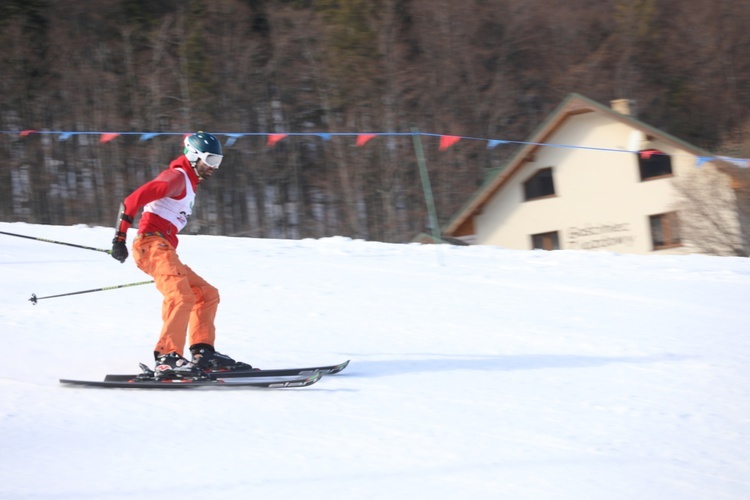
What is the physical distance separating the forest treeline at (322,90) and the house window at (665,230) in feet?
21.5

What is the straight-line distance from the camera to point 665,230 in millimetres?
26766

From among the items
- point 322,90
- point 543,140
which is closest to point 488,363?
point 543,140

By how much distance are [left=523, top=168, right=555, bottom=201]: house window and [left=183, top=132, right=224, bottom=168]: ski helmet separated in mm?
23216

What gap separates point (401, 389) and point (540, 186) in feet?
78.2

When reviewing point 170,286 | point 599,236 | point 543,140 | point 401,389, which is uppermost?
point 543,140

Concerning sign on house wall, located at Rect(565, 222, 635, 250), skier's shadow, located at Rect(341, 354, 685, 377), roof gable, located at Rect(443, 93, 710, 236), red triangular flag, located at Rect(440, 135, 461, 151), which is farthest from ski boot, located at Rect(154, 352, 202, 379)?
sign on house wall, located at Rect(565, 222, 635, 250)

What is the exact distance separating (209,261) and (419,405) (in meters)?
4.77

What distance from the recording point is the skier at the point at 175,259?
5152mm

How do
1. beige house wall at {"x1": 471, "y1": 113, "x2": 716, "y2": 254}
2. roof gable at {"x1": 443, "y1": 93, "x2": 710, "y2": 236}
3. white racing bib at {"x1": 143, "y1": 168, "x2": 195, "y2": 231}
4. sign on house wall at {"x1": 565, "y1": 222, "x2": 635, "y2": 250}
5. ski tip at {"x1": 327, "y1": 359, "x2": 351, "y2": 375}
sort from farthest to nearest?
sign on house wall at {"x1": 565, "y1": 222, "x2": 635, "y2": 250}, beige house wall at {"x1": 471, "y1": 113, "x2": 716, "y2": 254}, roof gable at {"x1": 443, "y1": 93, "x2": 710, "y2": 236}, ski tip at {"x1": 327, "y1": 359, "x2": 351, "y2": 375}, white racing bib at {"x1": 143, "y1": 168, "x2": 195, "y2": 231}

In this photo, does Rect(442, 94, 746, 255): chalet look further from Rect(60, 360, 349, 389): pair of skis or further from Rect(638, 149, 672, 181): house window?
Rect(60, 360, 349, 389): pair of skis

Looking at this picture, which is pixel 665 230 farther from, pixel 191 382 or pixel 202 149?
pixel 191 382

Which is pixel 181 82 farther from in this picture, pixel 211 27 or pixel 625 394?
pixel 625 394

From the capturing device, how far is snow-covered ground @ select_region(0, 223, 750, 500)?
387cm

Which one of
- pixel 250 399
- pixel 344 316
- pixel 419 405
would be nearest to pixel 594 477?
pixel 419 405
